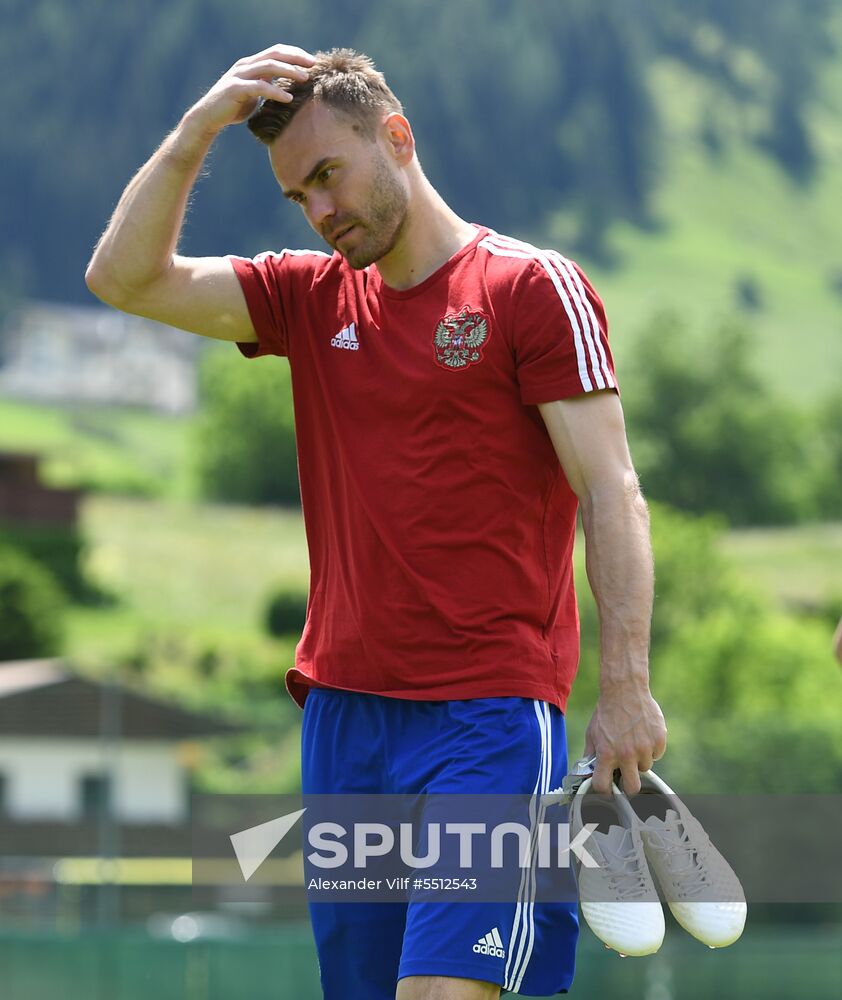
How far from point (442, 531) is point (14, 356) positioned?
115 metres

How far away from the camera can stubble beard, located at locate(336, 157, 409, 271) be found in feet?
12.1

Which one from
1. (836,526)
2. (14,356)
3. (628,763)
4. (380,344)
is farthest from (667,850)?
(14,356)

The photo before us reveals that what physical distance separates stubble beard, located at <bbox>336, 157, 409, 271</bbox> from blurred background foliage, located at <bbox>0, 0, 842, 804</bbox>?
33.0m

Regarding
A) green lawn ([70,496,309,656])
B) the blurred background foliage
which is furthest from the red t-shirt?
green lawn ([70,496,309,656])

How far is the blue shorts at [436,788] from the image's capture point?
3.41 metres

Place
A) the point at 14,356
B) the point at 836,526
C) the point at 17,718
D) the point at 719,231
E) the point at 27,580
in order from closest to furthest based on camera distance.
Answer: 1. the point at 17,718
2. the point at 27,580
3. the point at 836,526
4. the point at 14,356
5. the point at 719,231

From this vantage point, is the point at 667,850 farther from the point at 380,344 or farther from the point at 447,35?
the point at 447,35

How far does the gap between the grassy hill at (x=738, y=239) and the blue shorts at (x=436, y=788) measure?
9202cm

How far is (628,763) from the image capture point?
11.5 feet

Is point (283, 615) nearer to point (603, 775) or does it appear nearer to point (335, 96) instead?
point (335, 96)

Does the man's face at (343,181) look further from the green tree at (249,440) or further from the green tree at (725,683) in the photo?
the green tree at (249,440)

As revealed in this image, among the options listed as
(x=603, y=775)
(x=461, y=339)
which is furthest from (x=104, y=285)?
(x=603, y=775)

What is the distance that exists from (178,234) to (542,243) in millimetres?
121504

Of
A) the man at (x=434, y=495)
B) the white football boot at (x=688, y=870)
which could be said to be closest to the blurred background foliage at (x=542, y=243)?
the man at (x=434, y=495)
